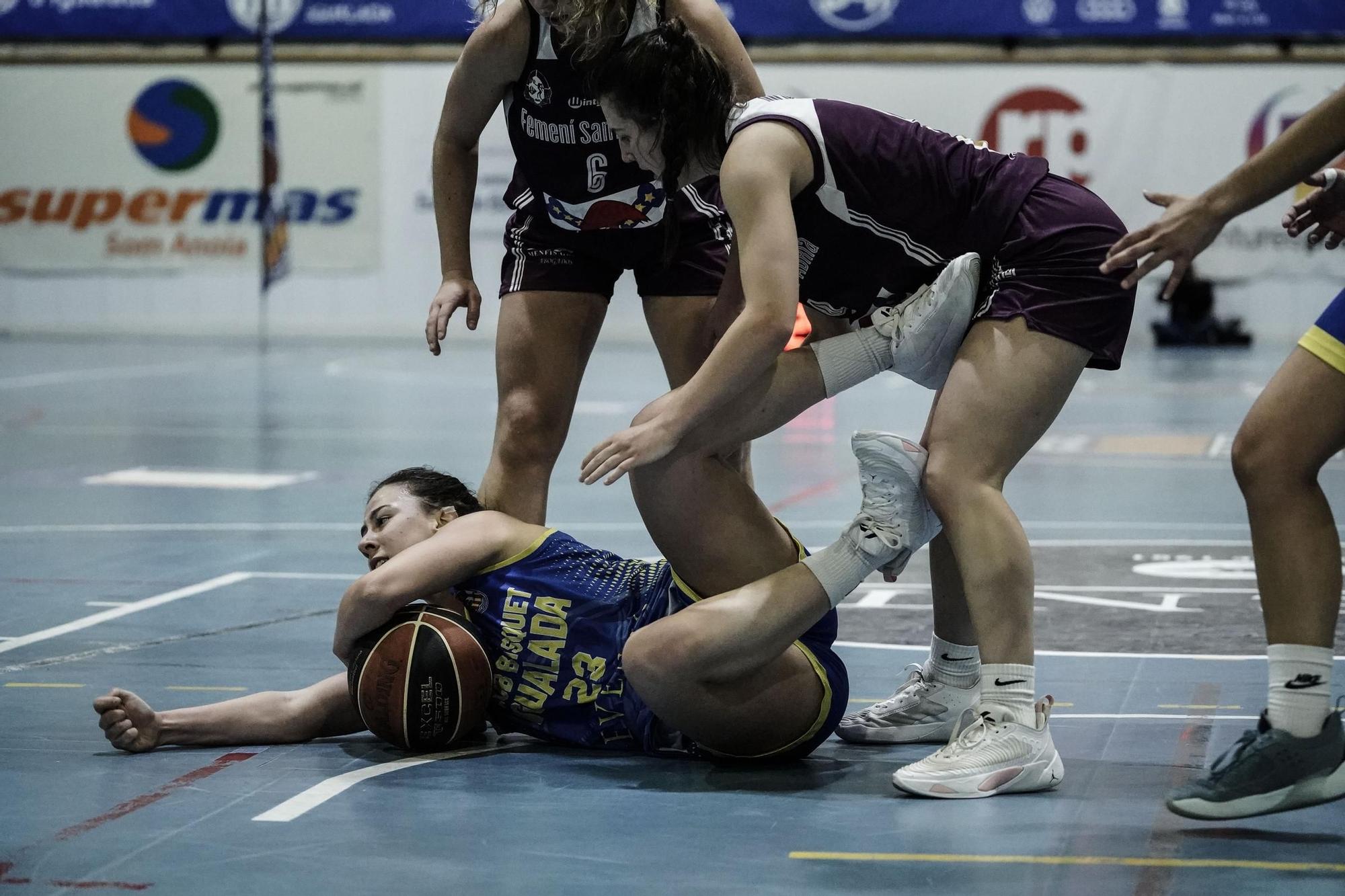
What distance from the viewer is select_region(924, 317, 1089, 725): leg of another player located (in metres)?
3.02

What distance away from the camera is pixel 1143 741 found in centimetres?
336

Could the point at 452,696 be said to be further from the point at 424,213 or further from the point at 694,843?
the point at 424,213

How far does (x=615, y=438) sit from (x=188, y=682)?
1.53 meters

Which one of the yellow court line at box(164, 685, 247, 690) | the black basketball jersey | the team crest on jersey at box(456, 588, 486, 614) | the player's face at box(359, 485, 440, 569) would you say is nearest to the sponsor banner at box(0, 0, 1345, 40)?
the black basketball jersey

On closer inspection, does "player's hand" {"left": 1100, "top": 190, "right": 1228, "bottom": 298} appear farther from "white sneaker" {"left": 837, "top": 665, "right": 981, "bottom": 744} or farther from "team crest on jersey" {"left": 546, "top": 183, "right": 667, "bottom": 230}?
"team crest on jersey" {"left": 546, "top": 183, "right": 667, "bottom": 230}

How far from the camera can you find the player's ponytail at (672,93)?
301 cm

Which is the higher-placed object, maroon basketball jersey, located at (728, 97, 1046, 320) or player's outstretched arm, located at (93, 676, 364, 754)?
maroon basketball jersey, located at (728, 97, 1046, 320)

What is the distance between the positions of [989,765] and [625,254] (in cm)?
156

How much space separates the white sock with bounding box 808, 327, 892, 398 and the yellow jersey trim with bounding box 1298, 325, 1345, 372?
2.78 feet

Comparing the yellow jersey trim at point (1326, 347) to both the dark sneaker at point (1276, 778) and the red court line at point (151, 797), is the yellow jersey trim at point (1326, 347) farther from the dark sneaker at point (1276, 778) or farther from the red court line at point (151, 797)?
the red court line at point (151, 797)

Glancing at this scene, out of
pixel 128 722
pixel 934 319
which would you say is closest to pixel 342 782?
pixel 128 722

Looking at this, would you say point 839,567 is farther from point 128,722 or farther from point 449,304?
point 128,722

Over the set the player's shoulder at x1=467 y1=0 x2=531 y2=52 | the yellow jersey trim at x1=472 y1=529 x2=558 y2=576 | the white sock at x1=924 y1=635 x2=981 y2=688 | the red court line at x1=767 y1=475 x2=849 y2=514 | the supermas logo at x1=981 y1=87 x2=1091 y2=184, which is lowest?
the red court line at x1=767 y1=475 x2=849 y2=514

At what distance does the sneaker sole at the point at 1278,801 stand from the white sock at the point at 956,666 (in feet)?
2.88
